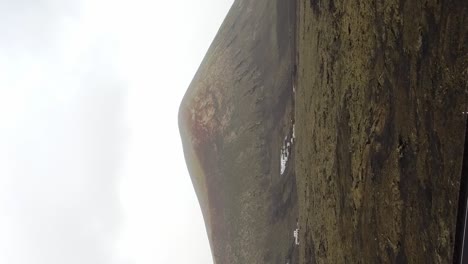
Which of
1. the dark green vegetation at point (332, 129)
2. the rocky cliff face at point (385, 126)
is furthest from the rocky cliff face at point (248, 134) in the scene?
the rocky cliff face at point (385, 126)

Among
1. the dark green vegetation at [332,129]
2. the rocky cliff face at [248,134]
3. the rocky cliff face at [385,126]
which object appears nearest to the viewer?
the rocky cliff face at [385,126]

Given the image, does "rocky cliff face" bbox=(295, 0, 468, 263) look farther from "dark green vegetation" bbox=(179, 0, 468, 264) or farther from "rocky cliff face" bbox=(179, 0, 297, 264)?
"rocky cliff face" bbox=(179, 0, 297, 264)

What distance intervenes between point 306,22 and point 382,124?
497 cm

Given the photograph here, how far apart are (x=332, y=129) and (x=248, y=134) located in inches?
249

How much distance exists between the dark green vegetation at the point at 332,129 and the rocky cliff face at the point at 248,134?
0.04 m

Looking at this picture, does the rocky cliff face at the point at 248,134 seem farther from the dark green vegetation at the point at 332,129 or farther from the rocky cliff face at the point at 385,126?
the rocky cliff face at the point at 385,126

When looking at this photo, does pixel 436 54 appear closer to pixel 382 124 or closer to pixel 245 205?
pixel 382 124

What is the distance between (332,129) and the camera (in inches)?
374

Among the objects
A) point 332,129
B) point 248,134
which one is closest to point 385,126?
point 332,129

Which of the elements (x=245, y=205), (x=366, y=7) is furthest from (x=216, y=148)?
(x=366, y=7)

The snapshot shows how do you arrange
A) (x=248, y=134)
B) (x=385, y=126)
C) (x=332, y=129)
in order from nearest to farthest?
(x=385, y=126)
(x=332, y=129)
(x=248, y=134)

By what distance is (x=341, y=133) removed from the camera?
8969mm

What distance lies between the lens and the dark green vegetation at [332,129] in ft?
18.3

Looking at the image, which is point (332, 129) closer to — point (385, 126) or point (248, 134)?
point (385, 126)
